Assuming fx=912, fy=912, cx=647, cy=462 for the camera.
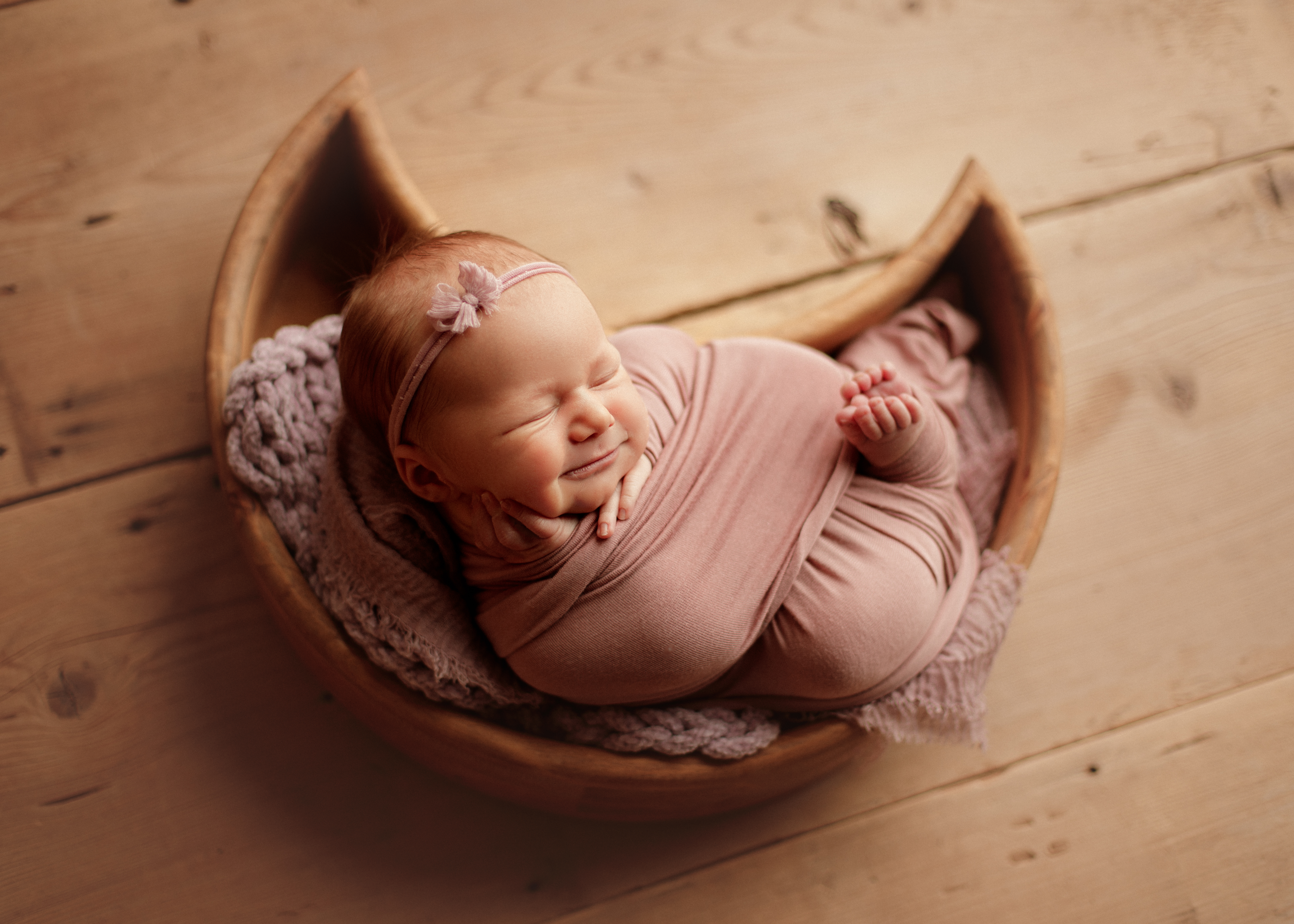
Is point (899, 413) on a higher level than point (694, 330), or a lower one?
higher

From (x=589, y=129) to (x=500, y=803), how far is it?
901mm

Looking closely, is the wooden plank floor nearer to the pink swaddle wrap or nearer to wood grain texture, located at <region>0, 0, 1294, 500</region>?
wood grain texture, located at <region>0, 0, 1294, 500</region>

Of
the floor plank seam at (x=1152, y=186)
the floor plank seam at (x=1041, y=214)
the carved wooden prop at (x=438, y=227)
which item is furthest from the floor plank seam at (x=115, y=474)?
the floor plank seam at (x=1152, y=186)

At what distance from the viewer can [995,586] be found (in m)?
0.95

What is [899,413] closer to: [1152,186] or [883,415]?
[883,415]

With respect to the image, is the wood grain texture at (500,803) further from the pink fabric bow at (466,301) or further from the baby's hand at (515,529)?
the pink fabric bow at (466,301)

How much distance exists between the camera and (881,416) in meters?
0.88

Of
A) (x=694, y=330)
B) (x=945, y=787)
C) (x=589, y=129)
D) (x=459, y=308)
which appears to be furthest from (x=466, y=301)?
(x=945, y=787)

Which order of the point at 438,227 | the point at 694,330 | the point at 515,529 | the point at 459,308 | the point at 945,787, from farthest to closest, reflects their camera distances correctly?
the point at 694,330
the point at 945,787
the point at 438,227
the point at 515,529
the point at 459,308

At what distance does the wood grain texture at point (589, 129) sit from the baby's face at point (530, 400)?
0.46 metres

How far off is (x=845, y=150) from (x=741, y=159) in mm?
153

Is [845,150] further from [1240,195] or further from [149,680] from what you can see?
[149,680]

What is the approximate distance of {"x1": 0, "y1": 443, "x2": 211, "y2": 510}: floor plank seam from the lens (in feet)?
3.66

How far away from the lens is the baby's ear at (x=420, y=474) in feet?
2.61
